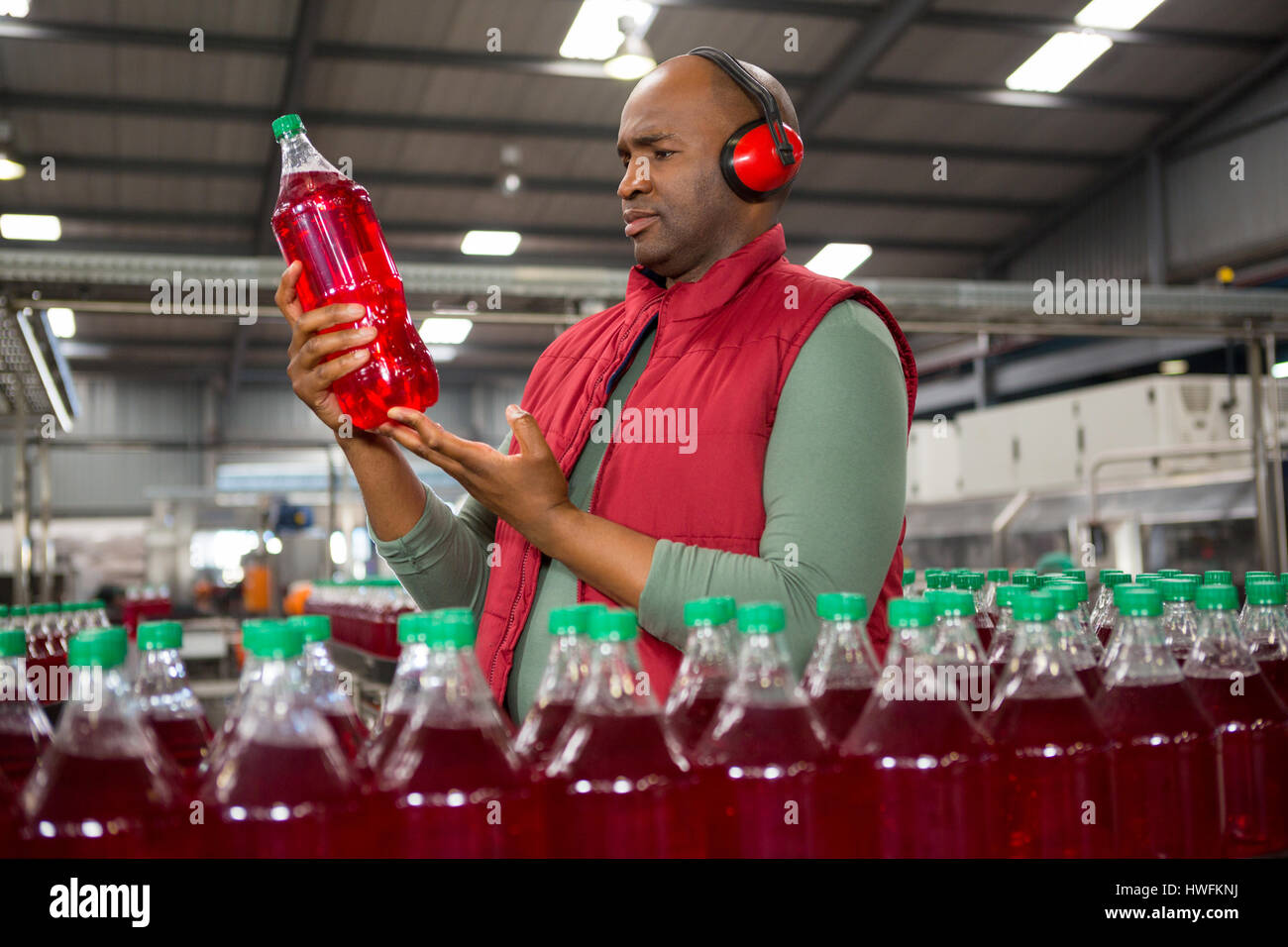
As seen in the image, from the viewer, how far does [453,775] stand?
819 mm

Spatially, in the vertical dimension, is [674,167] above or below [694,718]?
above

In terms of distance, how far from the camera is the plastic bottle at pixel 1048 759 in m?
0.96

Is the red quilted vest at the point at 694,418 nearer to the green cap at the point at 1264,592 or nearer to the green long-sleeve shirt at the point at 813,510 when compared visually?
the green long-sleeve shirt at the point at 813,510

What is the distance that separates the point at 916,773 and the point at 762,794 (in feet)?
0.45

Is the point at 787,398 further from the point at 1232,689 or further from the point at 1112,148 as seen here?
the point at 1112,148

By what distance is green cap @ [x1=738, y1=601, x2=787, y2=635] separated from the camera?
903 mm

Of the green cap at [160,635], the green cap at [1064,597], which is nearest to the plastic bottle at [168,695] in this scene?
the green cap at [160,635]

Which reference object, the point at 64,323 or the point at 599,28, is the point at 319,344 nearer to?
the point at 599,28

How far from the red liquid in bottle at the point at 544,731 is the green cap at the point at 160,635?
1.04ft

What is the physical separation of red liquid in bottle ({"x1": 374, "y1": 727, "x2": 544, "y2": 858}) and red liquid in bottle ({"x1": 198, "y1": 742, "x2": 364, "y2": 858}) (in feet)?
0.10

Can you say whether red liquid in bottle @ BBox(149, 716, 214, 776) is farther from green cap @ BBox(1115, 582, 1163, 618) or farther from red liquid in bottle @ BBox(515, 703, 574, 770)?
green cap @ BBox(1115, 582, 1163, 618)

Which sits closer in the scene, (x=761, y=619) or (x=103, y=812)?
(x=103, y=812)

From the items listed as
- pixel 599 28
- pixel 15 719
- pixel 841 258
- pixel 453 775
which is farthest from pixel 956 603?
pixel 841 258

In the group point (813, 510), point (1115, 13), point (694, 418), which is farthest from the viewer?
point (1115, 13)
